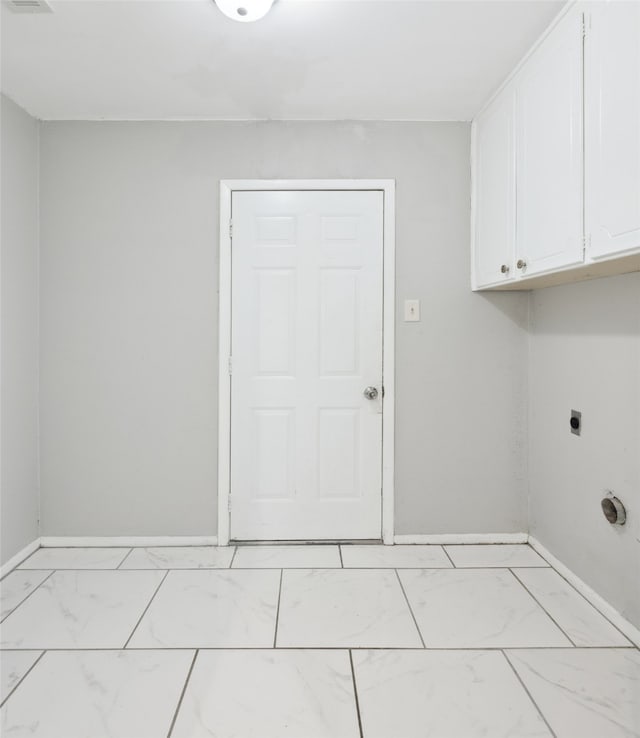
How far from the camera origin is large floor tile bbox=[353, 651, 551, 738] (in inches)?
58.1

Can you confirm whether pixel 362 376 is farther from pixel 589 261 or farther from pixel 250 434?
pixel 589 261

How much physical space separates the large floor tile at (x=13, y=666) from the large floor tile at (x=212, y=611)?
331 mm

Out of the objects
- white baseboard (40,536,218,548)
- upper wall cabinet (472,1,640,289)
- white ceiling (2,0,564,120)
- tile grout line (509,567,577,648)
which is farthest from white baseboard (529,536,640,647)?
white ceiling (2,0,564,120)

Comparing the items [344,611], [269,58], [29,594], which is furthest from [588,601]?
[269,58]

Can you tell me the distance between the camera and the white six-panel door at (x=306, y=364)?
2.77 meters

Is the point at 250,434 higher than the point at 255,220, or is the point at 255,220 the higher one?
the point at 255,220

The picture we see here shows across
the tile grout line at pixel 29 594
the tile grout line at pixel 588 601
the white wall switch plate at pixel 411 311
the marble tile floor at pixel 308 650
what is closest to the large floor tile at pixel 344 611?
the marble tile floor at pixel 308 650

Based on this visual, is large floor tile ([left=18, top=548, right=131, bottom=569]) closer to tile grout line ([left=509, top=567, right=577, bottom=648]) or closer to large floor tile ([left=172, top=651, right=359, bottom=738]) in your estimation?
large floor tile ([left=172, top=651, right=359, bottom=738])

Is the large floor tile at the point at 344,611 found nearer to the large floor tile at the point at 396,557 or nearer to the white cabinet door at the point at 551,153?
the large floor tile at the point at 396,557

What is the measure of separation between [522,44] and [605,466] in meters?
1.73

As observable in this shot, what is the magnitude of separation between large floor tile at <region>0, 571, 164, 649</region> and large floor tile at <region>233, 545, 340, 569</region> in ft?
1.38

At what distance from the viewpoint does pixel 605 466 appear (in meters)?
2.12

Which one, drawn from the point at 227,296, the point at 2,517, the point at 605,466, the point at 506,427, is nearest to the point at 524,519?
the point at 506,427

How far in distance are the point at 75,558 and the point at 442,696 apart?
1.92 metres
